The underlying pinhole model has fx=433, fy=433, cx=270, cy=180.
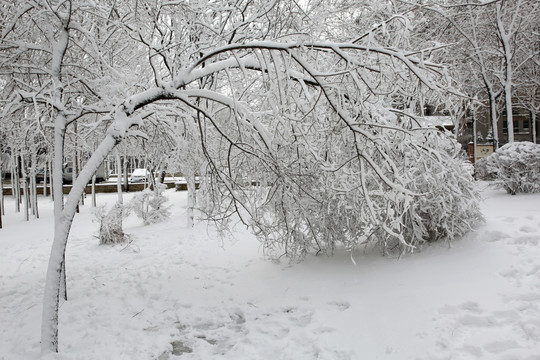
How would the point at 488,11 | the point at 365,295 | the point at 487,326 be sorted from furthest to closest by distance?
the point at 488,11, the point at 365,295, the point at 487,326

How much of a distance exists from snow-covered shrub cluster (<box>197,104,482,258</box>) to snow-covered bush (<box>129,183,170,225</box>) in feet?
23.4

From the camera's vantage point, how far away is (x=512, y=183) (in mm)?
9734

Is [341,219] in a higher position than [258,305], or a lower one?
higher

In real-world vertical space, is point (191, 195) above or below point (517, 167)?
below

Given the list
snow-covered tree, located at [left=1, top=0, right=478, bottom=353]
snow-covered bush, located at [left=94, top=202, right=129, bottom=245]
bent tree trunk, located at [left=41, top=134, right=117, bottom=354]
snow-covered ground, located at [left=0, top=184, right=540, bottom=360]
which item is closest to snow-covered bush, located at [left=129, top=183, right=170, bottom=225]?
snow-covered bush, located at [left=94, top=202, right=129, bottom=245]

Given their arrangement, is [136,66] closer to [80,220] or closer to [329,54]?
[329,54]

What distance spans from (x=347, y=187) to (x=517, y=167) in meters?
6.31

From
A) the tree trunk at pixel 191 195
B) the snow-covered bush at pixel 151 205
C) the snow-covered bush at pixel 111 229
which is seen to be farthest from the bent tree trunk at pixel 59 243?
the snow-covered bush at pixel 151 205

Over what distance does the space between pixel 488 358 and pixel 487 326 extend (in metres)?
0.55

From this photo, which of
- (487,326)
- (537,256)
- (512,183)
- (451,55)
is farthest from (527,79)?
(487,326)

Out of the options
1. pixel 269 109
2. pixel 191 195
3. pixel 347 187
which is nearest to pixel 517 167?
pixel 347 187

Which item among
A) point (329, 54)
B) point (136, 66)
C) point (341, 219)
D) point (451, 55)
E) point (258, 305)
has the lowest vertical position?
point (258, 305)

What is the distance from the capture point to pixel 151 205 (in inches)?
524

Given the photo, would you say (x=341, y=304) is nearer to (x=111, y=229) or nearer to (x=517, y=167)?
(x=517, y=167)
